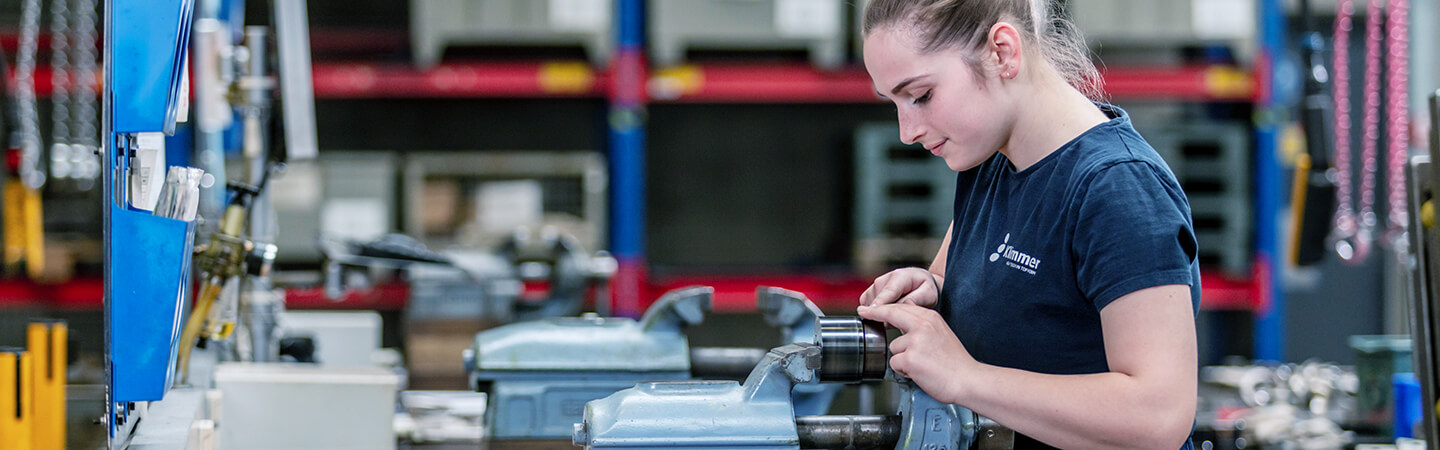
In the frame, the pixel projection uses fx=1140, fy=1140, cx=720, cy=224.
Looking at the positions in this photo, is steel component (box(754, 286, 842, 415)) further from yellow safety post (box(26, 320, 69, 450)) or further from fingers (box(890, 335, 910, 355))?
yellow safety post (box(26, 320, 69, 450))

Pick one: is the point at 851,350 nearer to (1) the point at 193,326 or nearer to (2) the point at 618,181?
(1) the point at 193,326

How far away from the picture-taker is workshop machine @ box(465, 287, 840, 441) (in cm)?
137

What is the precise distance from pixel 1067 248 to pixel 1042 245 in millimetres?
30

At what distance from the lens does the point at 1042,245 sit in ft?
3.23

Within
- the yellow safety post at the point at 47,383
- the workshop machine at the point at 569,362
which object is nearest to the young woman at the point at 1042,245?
the workshop machine at the point at 569,362

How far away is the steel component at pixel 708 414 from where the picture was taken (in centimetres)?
97

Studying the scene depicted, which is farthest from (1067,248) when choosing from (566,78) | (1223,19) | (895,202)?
(1223,19)

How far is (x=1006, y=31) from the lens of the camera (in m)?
0.99

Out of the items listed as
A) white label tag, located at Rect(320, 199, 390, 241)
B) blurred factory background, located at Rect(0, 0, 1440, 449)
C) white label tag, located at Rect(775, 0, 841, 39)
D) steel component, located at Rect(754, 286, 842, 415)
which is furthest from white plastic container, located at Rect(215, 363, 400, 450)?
white label tag, located at Rect(775, 0, 841, 39)

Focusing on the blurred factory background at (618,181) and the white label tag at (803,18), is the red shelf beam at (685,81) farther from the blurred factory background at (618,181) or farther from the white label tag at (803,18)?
the white label tag at (803,18)

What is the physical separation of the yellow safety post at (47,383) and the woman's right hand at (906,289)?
932mm

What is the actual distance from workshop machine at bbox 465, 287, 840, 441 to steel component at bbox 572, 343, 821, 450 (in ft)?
0.98

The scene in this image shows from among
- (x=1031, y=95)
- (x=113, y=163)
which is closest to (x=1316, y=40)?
(x=1031, y=95)

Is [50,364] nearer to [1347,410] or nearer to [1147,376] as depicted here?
[1147,376]
